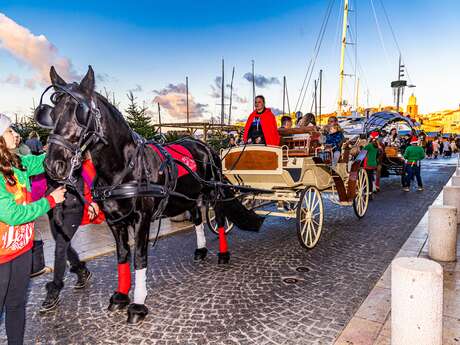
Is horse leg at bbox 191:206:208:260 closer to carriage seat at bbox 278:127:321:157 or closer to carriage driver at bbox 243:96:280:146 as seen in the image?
carriage driver at bbox 243:96:280:146

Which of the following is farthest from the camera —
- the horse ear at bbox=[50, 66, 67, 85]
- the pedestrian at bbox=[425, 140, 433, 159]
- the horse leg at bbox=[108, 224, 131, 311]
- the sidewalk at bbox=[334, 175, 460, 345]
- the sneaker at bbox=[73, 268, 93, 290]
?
the pedestrian at bbox=[425, 140, 433, 159]

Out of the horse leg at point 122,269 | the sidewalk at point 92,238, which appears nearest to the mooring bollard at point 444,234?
the horse leg at point 122,269

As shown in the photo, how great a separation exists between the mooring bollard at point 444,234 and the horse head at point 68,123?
4794mm

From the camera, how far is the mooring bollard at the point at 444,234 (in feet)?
15.5

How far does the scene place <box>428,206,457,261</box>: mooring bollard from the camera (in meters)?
4.73

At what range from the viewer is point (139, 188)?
3.26m

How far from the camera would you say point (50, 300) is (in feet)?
11.8

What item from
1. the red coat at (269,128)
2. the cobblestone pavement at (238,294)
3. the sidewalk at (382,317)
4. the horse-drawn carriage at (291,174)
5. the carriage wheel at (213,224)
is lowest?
the cobblestone pavement at (238,294)

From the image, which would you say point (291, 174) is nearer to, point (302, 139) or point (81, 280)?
point (302, 139)

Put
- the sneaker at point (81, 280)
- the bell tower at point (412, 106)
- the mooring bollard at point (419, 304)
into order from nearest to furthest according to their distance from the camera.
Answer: the mooring bollard at point (419, 304)
the sneaker at point (81, 280)
the bell tower at point (412, 106)

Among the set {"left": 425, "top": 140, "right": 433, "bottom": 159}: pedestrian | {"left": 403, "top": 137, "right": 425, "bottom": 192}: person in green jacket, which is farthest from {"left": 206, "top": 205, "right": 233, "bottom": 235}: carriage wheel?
{"left": 425, "top": 140, "right": 433, "bottom": 159}: pedestrian

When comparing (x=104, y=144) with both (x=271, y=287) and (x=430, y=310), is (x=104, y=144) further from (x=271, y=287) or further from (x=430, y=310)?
(x=430, y=310)

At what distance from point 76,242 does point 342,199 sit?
17.2 ft

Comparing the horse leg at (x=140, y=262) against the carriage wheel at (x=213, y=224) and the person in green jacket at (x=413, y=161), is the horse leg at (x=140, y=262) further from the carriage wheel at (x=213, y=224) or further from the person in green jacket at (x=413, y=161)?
the person in green jacket at (x=413, y=161)
